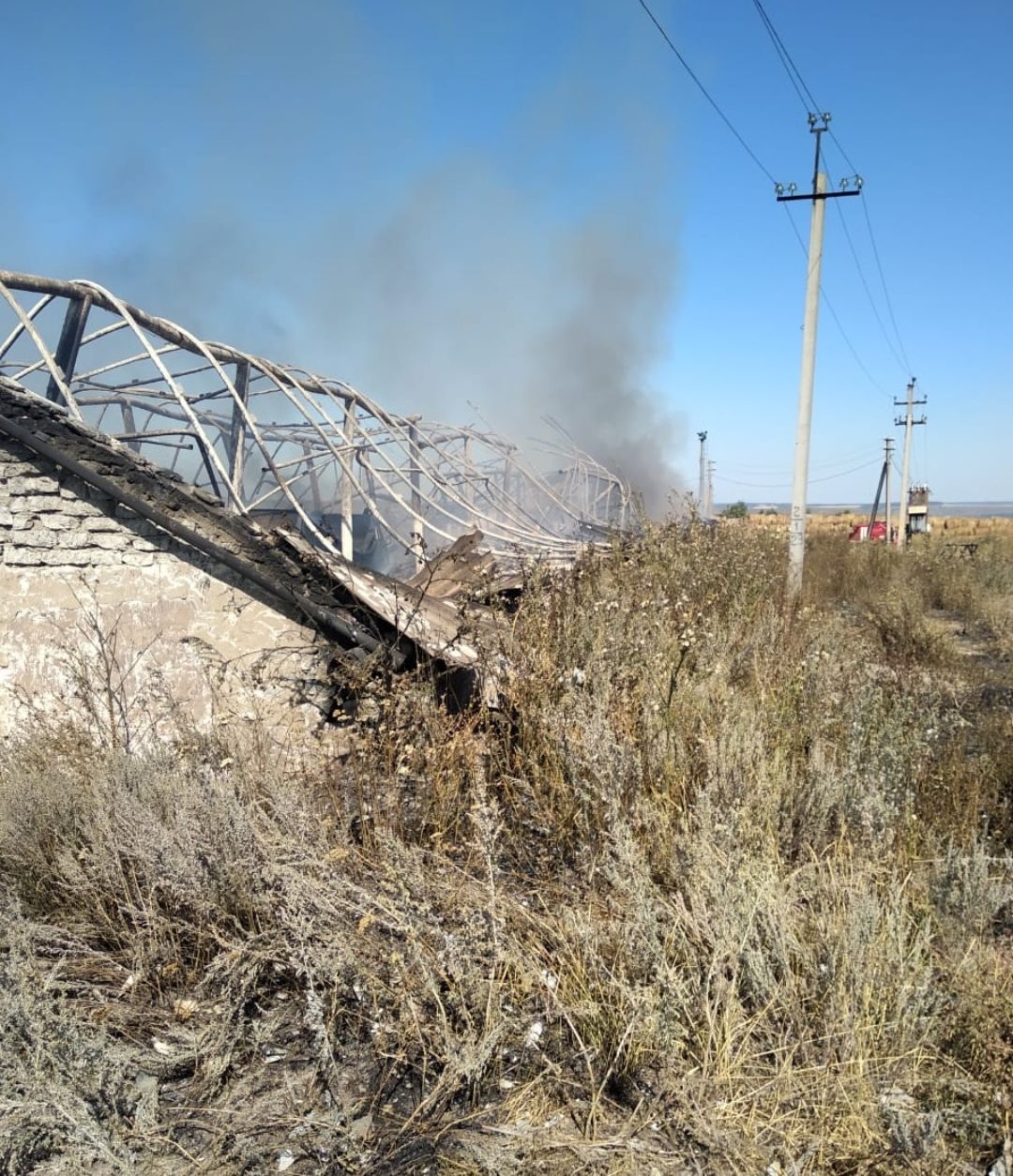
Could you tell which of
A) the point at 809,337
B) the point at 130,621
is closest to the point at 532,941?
the point at 130,621

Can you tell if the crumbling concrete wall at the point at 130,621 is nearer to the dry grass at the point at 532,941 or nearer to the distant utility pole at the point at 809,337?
the dry grass at the point at 532,941

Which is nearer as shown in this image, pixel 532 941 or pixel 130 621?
pixel 532 941

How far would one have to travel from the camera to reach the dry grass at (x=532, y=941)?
2.26m

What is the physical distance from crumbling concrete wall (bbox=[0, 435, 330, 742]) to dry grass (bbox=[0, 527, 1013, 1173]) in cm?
96

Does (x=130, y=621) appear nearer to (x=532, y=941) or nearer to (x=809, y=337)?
(x=532, y=941)

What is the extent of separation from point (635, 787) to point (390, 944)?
1.30 m

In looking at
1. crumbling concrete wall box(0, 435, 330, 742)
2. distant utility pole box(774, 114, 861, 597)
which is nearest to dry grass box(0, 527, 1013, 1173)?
crumbling concrete wall box(0, 435, 330, 742)

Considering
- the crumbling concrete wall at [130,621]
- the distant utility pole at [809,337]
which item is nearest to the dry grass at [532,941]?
the crumbling concrete wall at [130,621]

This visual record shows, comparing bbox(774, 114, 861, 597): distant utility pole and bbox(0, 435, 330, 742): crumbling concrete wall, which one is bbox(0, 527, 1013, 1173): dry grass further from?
bbox(774, 114, 861, 597): distant utility pole

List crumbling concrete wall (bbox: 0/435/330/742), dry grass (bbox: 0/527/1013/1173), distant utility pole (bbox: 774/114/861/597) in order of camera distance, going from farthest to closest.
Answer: distant utility pole (bbox: 774/114/861/597), crumbling concrete wall (bbox: 0/435/330/742), dry grass (bbox: 0/527/1013/1173)

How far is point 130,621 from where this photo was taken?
530cm

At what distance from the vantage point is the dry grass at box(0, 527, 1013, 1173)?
7.42 ft

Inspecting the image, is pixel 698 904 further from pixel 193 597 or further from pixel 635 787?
pixel 193 597

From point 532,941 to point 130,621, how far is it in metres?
3.69
